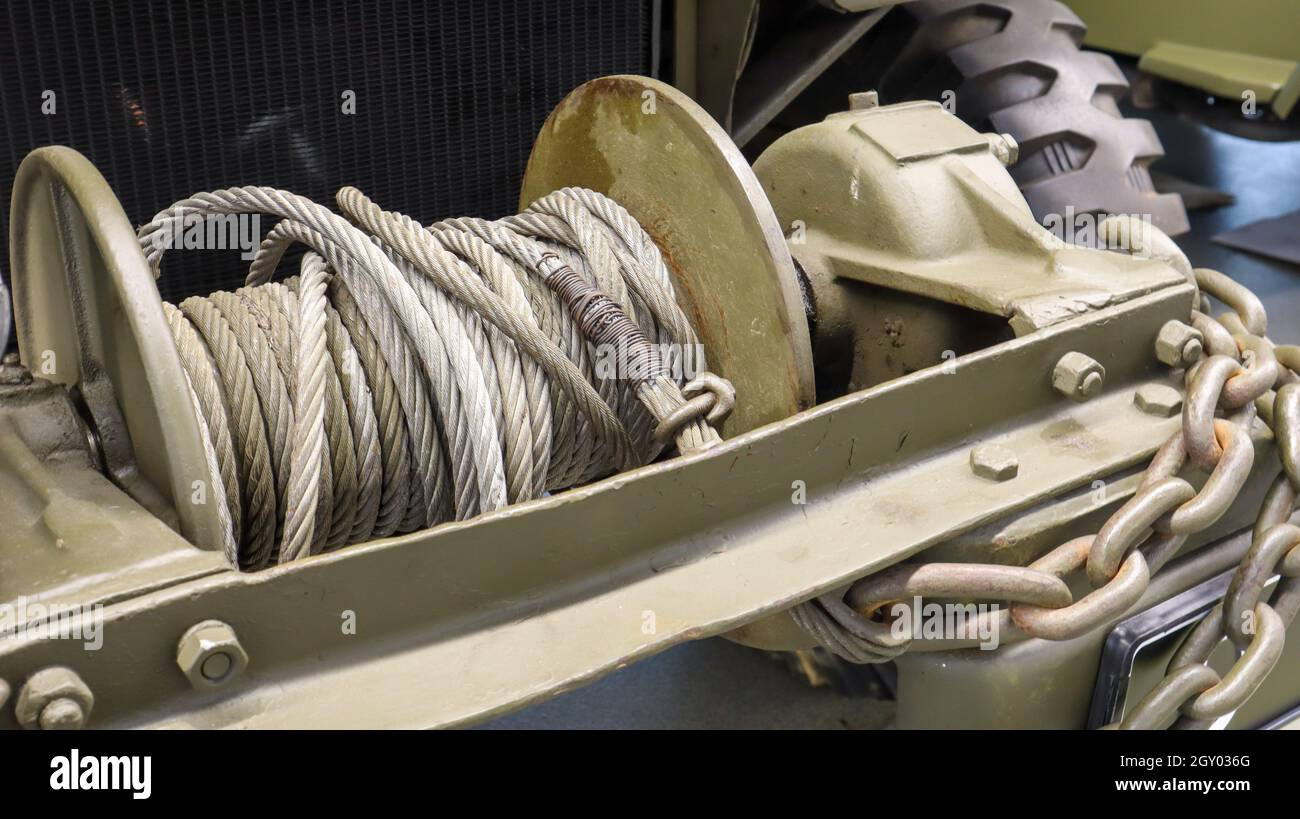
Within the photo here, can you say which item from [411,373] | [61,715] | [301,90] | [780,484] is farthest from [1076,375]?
[301,90]

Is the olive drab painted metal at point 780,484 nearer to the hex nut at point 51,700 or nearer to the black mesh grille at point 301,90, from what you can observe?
the hex nut at point 51,700

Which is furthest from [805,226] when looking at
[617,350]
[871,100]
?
[617,350]

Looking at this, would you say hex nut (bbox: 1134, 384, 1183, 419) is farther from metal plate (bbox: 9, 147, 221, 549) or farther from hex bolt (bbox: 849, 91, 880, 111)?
metal plate (bbox: 9, 147, 221, 549)

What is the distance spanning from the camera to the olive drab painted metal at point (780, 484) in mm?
1168

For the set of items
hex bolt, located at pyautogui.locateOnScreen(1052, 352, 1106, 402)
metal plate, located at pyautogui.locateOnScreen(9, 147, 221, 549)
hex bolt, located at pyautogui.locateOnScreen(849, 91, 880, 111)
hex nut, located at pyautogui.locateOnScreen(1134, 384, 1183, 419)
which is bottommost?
hex nut, located at pyautogui.locateOnScreen(1134, 384, 1183, 419)

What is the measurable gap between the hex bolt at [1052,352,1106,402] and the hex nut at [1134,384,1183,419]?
0.26ft

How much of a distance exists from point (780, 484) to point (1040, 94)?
1.74 meters

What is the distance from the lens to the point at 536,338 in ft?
4.97

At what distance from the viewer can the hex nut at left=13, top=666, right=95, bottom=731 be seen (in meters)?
1.05

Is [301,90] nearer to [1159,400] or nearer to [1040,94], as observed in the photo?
[1040,94]

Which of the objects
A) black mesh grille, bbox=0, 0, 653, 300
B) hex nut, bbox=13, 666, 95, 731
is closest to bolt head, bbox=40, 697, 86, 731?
hex nut, bbox=13, 666, 95, 731

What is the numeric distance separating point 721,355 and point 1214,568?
66 cm

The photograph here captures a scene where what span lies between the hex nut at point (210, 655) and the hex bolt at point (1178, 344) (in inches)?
45.0

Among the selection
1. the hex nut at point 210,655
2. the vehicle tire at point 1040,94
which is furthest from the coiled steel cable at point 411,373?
the vehicle tire at point 1040,94
